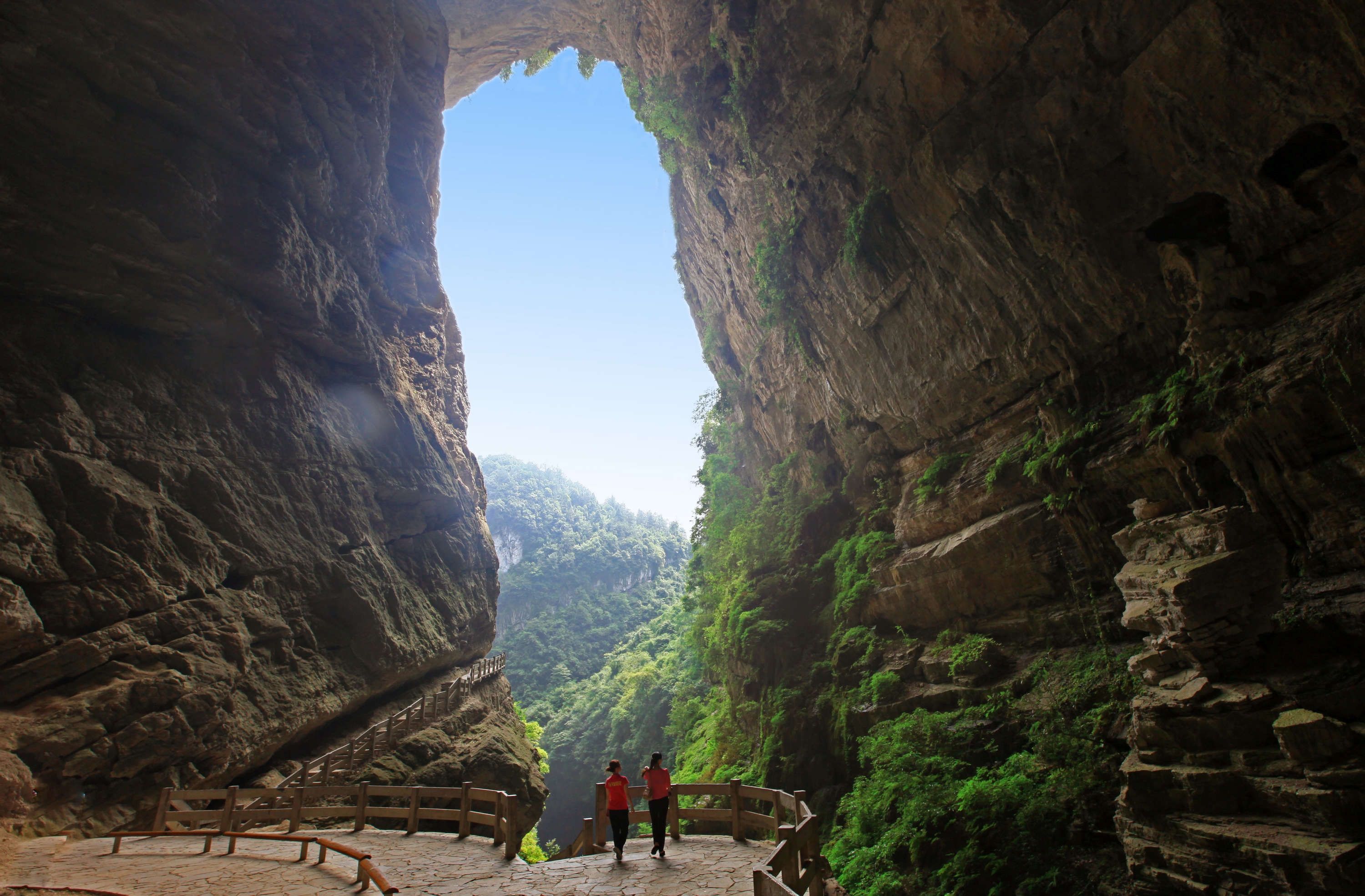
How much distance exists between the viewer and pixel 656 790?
7.48 m

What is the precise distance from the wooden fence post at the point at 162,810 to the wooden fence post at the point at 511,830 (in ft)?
19.7

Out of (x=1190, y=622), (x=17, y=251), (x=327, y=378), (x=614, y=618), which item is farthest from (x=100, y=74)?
(x=614, y=618)

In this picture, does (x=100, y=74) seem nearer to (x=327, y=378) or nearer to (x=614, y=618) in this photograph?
(x=327, y=378)

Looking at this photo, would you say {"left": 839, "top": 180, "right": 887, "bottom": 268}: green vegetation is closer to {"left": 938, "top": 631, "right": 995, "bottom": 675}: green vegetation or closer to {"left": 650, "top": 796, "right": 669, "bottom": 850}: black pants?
{"left": 938, "top": 631, "right": 995, "bottom": 675}: green vegetation

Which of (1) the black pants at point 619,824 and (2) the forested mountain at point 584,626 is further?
(2) the forested mountain at point 584,626

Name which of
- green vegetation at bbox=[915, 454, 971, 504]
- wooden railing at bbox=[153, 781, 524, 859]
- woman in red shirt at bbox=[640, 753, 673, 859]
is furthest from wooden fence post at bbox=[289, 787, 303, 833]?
green vegetation at bbox=[915, 454, 971, 504]

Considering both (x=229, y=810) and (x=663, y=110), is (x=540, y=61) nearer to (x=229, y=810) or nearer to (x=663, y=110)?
(x=663, y=110)

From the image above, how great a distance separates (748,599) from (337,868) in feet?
45.5

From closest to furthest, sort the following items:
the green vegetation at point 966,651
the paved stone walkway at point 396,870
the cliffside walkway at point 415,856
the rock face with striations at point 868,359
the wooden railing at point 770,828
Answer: the wooden railing at point 770,828 → the cliffside walkway at point 415,856 → the paved stone walkway at point 396,870 → the rock face with striations at point 868,359 → the green vegetation at point 966,651

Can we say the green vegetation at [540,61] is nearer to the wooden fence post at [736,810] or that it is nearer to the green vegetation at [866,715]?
the green vegetation at [866,715]

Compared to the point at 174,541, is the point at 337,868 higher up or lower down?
lower down

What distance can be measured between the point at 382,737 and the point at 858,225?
669 inches

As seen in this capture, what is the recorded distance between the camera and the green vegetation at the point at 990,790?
8.63 m

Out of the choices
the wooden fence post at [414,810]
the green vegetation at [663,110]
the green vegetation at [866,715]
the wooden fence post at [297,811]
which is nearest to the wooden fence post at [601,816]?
the wooden fence post at [414,810]
